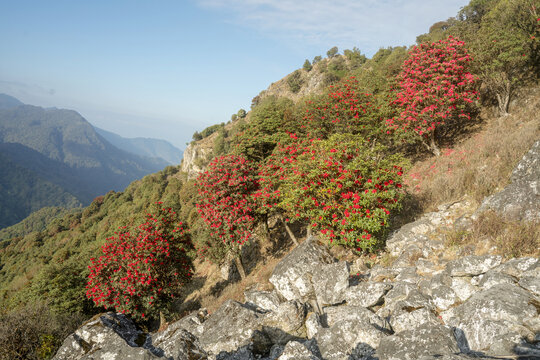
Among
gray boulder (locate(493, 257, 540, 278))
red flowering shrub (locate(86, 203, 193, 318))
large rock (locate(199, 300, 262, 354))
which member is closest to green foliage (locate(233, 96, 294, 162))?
red flowering shrub (locate(86, 203, 193, 318))

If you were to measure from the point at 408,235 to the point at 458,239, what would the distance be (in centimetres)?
136

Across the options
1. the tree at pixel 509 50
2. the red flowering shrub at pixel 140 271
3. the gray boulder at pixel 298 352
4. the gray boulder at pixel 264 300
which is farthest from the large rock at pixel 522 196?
the red flowering shrub at pixel 140 271

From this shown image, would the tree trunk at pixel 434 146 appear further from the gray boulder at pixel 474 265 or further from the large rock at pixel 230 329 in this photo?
the large rock at pixel 230 329

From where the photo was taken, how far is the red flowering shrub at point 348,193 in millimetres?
7922

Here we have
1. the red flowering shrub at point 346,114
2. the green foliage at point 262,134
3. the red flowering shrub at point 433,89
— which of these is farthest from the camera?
the green foliage at point 262,134

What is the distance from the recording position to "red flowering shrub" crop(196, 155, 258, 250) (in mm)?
12828

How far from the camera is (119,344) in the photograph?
621 centimetres

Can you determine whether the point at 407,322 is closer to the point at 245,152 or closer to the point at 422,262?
the point at 422,262

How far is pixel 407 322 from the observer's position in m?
5.05

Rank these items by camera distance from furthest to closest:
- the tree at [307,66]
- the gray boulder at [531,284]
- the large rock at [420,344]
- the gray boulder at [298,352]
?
the tree at [307,66], the gray boulder at [298,352], the gray boulder at [531,284], the large rock at [420,344]

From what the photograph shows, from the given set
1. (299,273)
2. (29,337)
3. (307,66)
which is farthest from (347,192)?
(307,66)

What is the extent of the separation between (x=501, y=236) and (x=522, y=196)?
56.9 inches

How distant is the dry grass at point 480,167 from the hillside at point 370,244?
0.08 m

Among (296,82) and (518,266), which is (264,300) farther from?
(296,82)
